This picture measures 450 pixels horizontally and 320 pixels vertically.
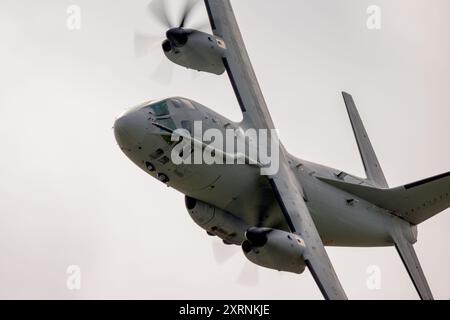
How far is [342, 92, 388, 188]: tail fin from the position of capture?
3681 cm

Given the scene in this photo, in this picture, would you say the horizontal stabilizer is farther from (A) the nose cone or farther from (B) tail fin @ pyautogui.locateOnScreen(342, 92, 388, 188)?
(A) the nose cone

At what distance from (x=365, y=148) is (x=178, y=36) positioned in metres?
11.8

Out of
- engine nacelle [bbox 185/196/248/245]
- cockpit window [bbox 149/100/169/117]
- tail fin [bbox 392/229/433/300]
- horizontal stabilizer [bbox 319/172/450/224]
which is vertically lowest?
tail fin [bbox 392/229/433/300]

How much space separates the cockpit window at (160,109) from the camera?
2702 cm

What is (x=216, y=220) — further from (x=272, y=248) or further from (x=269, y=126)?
(x=269, y=126)

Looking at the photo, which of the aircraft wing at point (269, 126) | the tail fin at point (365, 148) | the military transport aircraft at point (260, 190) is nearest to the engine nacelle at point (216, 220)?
the military transport aircraft at point (260, 190)

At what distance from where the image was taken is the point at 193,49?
98.9 feet

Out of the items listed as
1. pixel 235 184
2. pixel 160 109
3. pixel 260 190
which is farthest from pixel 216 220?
pixel 160 109

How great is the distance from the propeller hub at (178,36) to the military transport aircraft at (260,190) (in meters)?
0.04

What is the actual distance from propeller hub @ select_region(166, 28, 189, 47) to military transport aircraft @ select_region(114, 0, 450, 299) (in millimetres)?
37

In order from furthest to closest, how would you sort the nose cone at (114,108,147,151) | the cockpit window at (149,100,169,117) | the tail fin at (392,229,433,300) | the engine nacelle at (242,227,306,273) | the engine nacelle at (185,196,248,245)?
the tail fin at (392,229,433,300) < the engine nacelle at (185,196,248,245) < the cockpit window at (149,100,169,117) < the nose cone at (114,108,147,151) < the engine nacelle at (242,227,306,273)

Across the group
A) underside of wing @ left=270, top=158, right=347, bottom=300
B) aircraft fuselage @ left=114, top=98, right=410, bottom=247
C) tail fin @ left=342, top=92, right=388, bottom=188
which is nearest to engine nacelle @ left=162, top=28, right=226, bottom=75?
aircraft fuselage @ left=114, top=98, right=410, bottom=247

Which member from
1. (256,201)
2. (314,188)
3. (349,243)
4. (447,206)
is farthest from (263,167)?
(447,206)

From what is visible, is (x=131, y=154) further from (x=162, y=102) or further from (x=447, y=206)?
(x=447, y=206)
